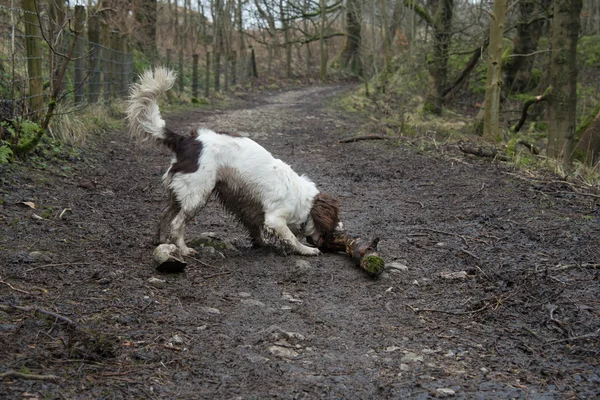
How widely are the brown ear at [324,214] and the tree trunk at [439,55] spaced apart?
42.1 ft

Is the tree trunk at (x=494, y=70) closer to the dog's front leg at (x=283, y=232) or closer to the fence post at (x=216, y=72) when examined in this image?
the dog's front leg at (x=283, y=232)

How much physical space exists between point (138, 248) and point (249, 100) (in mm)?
20070

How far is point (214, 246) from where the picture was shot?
5.67m

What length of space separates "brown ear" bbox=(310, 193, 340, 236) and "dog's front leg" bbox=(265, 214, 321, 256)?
0.90ft

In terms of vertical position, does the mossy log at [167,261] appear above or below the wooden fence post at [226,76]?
below

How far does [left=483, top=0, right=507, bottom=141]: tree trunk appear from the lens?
11609 millimetres

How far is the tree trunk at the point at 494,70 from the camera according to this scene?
11609 millimetres

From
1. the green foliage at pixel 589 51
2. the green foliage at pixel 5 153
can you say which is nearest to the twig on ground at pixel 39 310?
the green foliage at pixel 5 153

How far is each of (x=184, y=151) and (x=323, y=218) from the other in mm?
1493

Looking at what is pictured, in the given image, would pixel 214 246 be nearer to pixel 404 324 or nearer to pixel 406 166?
pixel 404 324

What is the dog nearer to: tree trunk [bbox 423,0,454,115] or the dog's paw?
the dog's paw

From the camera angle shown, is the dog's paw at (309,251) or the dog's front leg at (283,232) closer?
the dog's front leg at (283,232)

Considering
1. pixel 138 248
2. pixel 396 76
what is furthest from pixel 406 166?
pixel 396 76

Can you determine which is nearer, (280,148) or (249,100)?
(280,148)
